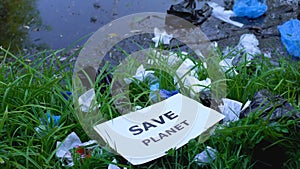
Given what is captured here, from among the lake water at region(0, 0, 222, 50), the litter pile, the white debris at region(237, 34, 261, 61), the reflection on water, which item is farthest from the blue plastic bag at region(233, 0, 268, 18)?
the reflection on water

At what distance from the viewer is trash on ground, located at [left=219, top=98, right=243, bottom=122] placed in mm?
2673

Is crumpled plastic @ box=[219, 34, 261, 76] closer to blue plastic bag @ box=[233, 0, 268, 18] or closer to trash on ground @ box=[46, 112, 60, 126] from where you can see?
blue plastic bag @ box=[233, 0, 268, 18]

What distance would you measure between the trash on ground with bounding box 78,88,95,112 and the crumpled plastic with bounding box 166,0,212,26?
6.13 ft

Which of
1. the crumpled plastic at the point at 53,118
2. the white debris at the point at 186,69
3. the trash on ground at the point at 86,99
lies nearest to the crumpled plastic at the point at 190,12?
the white debris at the point at 186,69

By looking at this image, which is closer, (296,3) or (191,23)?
(191,23)

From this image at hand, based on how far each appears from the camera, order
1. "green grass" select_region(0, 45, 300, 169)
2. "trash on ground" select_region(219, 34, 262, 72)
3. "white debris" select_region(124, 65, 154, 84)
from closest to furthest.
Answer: "green grass" select_region(0, 45, 300, 169), "white debris" select_region(124, 65, 154, 84), "trash on ground" select_region(219, 34, 262, 72)

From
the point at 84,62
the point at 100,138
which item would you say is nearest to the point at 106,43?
the point at 84,62

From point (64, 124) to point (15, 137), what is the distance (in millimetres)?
269

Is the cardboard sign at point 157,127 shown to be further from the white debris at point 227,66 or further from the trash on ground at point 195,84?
the white debris at point 227,66

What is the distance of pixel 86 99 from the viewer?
2.72m

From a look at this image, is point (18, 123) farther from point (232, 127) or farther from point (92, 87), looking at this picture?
point (232, 127)

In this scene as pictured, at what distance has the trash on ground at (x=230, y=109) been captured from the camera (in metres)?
2.67

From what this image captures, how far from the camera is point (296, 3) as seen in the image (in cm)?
477

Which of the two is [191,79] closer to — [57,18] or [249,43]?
[249,43]
